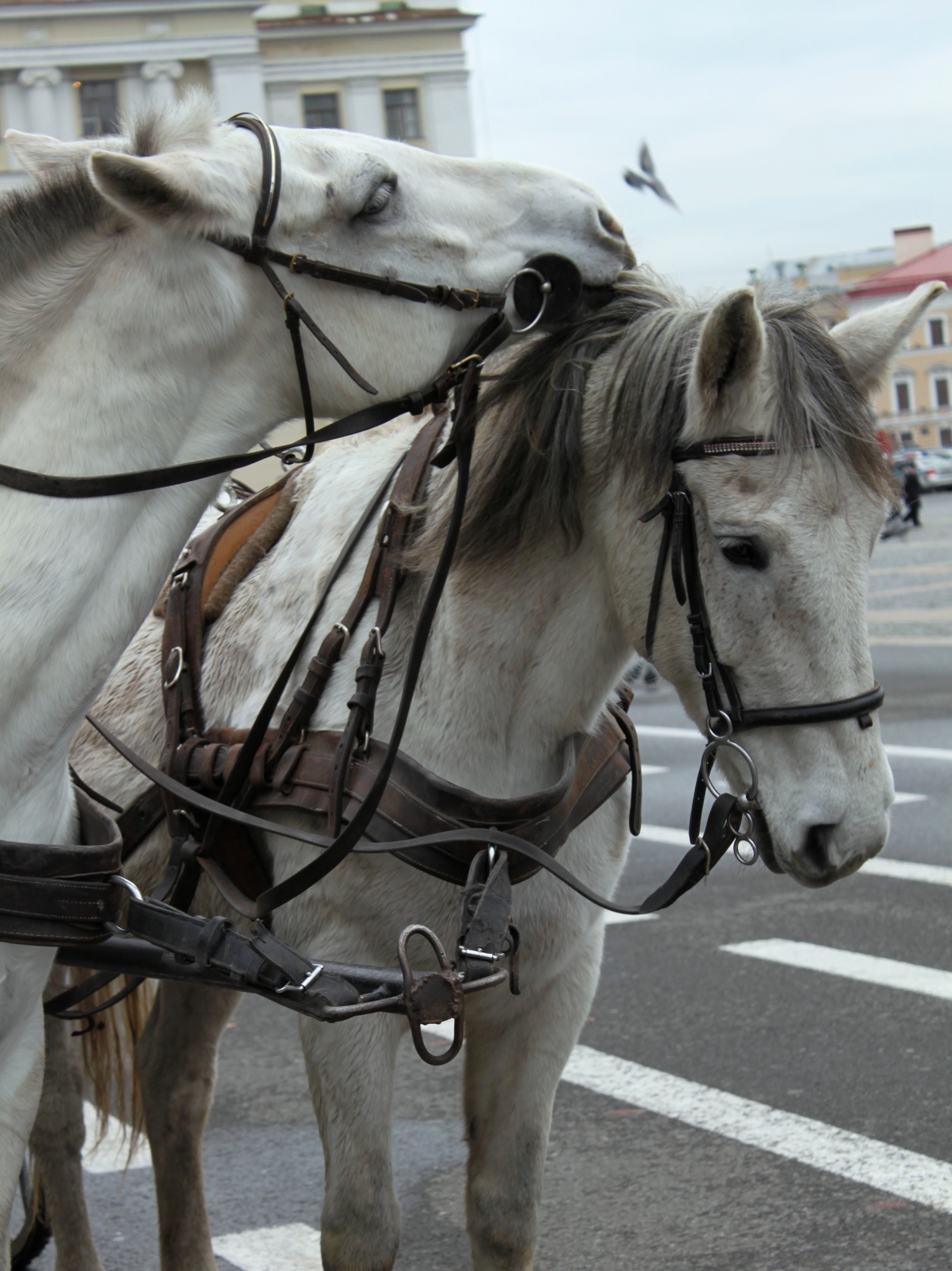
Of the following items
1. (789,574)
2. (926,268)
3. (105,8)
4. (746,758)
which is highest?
(105,8)

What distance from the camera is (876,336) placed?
2.45m

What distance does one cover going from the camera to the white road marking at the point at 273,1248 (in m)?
3.36

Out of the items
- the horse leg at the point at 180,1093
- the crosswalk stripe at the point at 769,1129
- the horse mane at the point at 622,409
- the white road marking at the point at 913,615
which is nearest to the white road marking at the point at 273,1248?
the horse leg at the point at 180,1093

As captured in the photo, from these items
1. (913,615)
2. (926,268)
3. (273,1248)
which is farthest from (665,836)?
(926,268)

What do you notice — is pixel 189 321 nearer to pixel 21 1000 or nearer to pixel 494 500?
pixel 494 500

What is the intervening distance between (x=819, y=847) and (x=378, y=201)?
116 centimetres

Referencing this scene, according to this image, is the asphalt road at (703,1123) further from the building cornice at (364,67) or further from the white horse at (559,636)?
the building cornice at (364,67)

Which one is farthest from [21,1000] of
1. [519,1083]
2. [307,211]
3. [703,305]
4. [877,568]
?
[877,568]

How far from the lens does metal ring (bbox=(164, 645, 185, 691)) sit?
8.89 ft

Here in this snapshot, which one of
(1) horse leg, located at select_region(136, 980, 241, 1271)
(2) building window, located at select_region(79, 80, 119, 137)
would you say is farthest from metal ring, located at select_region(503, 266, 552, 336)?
(2) building window, located at select_region(79, 80, 119, 137)

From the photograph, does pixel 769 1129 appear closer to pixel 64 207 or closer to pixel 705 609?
pixel 705 609

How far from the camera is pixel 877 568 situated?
71.6 feet

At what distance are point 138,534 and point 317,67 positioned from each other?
40.2 meters

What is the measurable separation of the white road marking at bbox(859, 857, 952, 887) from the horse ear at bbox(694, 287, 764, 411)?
4.60 meters
